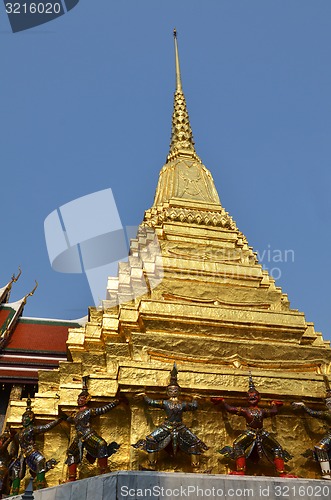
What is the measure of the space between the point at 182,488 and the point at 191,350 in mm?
3878

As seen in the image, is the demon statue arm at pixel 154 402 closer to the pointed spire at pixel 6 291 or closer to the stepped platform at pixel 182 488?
the stepped platform at pixel 182 488

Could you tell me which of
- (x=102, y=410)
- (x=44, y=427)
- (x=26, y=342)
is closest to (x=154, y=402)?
(x=102, y=410)

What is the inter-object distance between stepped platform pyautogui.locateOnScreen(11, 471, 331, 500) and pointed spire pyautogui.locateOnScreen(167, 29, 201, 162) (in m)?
14.3

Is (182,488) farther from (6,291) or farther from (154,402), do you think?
(6,291)

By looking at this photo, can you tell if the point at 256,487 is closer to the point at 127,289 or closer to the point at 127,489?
the point at 127,489

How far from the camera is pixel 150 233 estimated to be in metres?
13.6

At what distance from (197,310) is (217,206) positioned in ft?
20.4

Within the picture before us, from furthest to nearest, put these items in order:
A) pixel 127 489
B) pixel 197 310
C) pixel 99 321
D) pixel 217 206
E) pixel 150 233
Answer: pixel 217 206, pixel 150 233, pixel 99 321, pixel 197 310, pixel 127 489

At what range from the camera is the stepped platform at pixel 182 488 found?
17.6ft

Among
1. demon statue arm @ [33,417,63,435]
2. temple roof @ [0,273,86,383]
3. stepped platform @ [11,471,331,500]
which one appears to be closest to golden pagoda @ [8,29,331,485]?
demon statue arm @ [33,417,63,435]

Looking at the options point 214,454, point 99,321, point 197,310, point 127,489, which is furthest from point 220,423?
point 99,321

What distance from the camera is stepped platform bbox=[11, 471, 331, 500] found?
536 cm

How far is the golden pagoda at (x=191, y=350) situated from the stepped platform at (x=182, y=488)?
6.75ft

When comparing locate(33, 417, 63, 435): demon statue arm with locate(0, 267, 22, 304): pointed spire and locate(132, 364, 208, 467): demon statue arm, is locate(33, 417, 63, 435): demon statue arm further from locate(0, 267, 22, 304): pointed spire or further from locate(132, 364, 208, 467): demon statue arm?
locate(0, 267, 22, 304): pointed spire
